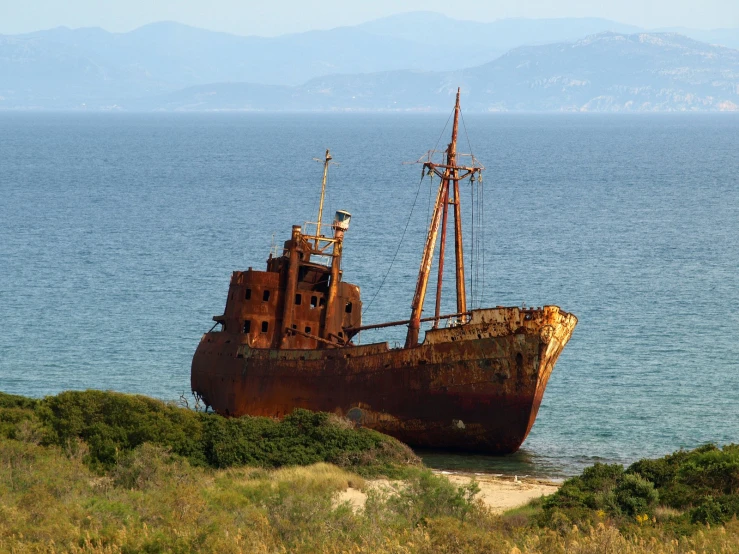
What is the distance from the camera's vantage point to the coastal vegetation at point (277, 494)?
16.9 meters

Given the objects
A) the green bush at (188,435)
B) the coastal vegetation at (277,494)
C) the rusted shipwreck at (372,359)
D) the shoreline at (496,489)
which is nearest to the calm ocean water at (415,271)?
the rusted shipwreck at (372,359)

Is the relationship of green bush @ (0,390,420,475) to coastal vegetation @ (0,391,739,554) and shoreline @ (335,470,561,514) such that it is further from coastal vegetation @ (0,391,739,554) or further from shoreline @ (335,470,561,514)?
shoreline @ (335,470,561,514)

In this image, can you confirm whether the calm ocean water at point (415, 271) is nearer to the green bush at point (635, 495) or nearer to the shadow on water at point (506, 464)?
the shadow on water at point (506, 464)

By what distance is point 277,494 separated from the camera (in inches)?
824

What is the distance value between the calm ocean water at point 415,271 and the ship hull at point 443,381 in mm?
872

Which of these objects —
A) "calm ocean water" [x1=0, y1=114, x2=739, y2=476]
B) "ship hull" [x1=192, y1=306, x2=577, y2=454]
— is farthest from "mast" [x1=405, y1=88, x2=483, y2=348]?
"calm ocean water" [x1=0, y1=114, x2=739, y2=476]

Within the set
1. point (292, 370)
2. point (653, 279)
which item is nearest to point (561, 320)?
point (292, 370)

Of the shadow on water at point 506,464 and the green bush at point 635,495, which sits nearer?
the green bush at point 635,495

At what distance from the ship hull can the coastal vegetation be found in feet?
11.4

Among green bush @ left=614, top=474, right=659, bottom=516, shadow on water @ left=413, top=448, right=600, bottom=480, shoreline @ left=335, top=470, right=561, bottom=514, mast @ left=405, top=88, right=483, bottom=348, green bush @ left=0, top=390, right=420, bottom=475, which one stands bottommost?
shadow on water @ left=413, top=448, right=600, bottom=480

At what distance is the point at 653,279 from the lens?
57.4 meters

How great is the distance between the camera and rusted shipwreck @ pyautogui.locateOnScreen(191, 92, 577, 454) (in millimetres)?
30469

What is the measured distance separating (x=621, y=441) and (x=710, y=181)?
292 feet

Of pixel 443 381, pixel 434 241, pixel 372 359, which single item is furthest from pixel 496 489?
pixel 434 241
